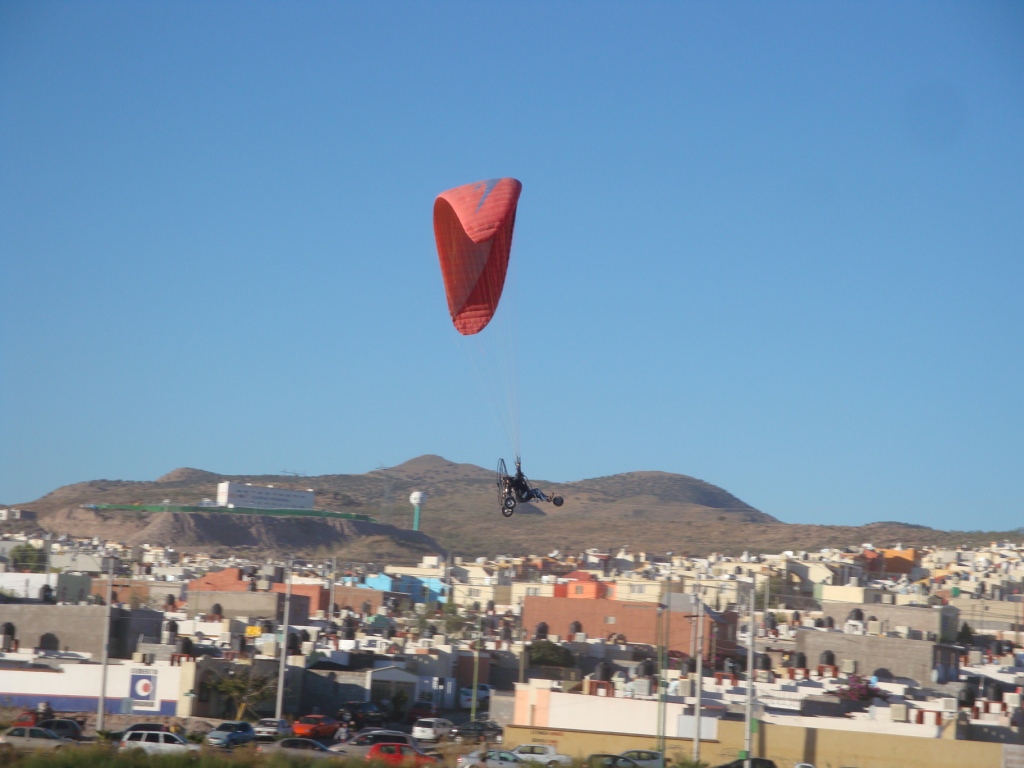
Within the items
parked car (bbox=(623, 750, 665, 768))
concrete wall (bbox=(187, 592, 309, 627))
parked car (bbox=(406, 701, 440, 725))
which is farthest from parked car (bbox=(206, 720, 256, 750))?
concrete wall (bbox=(187, 592, 309, 627))

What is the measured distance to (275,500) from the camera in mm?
179750

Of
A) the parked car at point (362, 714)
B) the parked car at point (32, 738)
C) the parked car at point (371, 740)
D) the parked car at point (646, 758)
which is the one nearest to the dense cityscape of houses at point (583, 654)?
the parked car at point (646, 758)

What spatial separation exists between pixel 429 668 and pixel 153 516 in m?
124

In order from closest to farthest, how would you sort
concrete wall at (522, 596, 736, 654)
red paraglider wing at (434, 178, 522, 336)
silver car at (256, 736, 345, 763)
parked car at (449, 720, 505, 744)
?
red paraglider wing at (434, 178, 522, 336) < silver car at (256, 736, 345, 763) < parked car at (449, 720, 505, 744) < concrete wall at (522, 596, 736, 654)

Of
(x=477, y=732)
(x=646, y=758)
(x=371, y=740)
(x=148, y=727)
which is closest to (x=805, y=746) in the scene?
(x=646, y=758)

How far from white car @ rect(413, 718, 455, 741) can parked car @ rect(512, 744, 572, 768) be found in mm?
5369

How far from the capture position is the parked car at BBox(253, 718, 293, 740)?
105 feet

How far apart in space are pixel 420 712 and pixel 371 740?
660 cm

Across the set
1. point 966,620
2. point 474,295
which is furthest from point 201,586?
point 474,295

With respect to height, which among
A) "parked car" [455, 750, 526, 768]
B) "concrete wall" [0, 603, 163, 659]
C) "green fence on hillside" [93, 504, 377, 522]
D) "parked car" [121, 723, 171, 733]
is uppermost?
"green fence on hillside" [93, 504, 377, 522]

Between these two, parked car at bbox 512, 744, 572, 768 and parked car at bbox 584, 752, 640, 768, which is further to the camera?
parked car at bbox 512, 744, 572, 768

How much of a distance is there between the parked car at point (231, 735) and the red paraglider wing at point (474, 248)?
10496 mm

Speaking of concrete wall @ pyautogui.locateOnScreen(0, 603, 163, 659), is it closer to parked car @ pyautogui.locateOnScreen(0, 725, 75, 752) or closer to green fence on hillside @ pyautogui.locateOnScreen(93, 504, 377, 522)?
parked car @ pyautogui.locateOnScreen(0, 725, 75, 752)

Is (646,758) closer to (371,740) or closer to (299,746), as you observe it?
(371,740)
